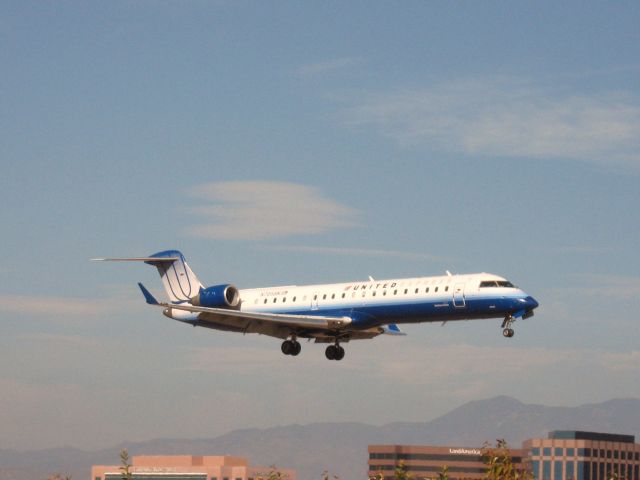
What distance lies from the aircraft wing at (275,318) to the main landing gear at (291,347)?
68.2 inches

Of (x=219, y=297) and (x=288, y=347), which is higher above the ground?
(x=219, y=297)

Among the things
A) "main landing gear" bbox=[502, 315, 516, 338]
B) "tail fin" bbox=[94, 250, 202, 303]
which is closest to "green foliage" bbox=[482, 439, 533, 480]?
"main landing gear" bbox=[502, 315, 516, 338]

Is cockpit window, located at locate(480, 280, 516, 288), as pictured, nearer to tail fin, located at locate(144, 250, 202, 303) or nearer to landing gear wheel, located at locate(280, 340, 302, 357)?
landing gear wheel, located at locate(280, 340, 302, 357)

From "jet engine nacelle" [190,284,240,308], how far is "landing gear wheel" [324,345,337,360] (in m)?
5.70

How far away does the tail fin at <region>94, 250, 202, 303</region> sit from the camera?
7631cm

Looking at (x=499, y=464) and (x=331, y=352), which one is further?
(x=331, y=352)

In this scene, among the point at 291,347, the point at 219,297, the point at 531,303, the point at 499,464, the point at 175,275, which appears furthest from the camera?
the point at 175,275

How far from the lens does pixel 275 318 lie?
6694 cm

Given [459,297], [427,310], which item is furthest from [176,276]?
[459,297]

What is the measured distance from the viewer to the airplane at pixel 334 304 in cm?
6032

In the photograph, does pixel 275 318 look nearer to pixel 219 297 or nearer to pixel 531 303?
pixel 219 297

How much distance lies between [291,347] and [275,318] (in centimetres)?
313

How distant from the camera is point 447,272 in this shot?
62.7 metres

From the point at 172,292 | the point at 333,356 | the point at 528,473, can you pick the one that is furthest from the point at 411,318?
the point at 528,473
